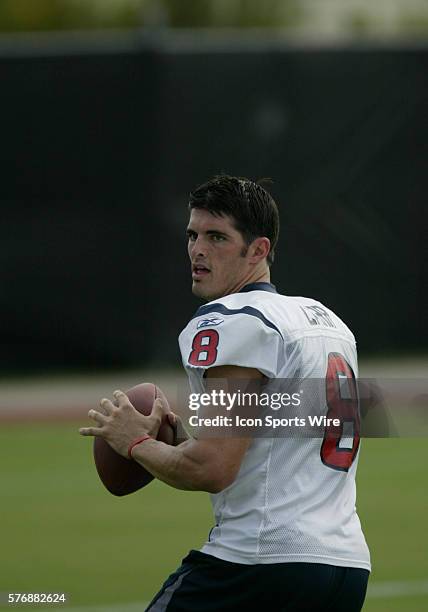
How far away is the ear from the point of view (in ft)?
14.8

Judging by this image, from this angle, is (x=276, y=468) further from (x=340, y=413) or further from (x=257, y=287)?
(x=257, y=287)

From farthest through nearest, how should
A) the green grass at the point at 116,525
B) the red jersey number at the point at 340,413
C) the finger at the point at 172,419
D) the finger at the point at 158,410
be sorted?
1. the green grass at the point at 116,525
2. the finger at the point at 172,419
3. the finger at the point at 158,410
4. the red jersey number at the point at 340,413

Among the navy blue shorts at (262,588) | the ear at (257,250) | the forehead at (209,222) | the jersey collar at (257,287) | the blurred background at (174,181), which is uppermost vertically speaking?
the blurred background at (174,181)

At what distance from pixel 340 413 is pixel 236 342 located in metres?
0.49

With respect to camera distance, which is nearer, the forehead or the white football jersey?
the white football jersey

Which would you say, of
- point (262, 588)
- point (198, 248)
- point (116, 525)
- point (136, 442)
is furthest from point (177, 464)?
point (116, 525)

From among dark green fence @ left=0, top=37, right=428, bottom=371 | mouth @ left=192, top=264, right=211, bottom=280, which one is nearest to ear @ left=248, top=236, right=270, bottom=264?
mouth @ left=192, top=264, right=211, bottom=280

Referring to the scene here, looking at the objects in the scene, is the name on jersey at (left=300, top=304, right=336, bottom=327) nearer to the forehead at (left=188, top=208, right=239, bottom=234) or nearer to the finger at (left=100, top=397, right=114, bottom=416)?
the forehead at (left=188, top=208, right=239, bottom=234)

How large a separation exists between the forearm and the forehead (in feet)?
2.48

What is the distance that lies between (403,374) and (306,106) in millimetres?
3474

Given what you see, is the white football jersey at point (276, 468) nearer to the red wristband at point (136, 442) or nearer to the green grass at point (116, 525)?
the red wristband at point (136, 442)

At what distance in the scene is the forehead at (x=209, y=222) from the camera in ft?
14.9

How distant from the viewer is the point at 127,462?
4684mm

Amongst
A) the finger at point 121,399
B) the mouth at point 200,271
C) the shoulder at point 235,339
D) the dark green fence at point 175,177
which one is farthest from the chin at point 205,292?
the dark green fence at point 175,177
